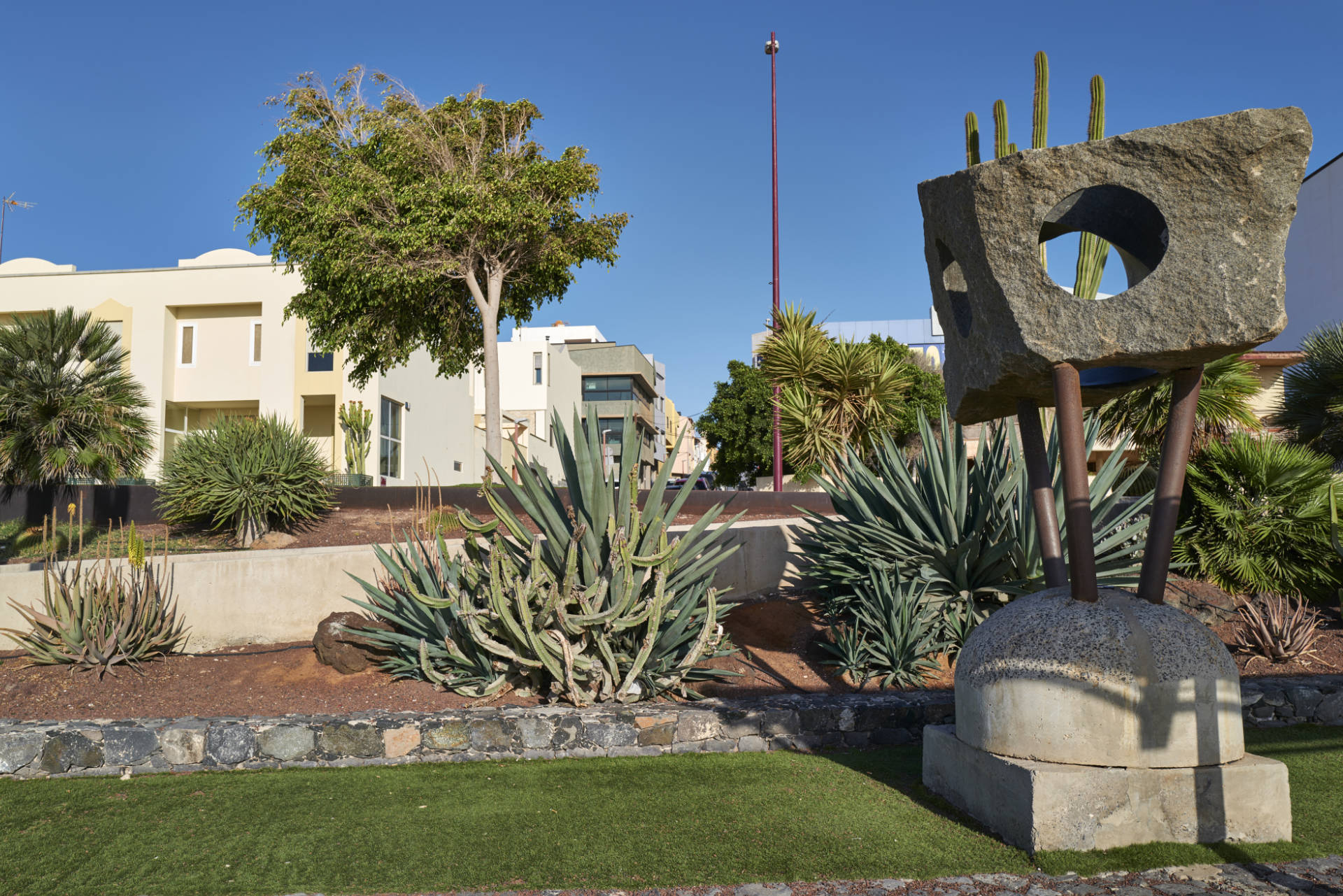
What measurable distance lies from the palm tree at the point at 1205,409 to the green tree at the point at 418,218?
10.0m

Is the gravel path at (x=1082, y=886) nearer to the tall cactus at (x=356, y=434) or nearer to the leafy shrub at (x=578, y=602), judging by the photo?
the leafy shrub at (x=578, y=602)

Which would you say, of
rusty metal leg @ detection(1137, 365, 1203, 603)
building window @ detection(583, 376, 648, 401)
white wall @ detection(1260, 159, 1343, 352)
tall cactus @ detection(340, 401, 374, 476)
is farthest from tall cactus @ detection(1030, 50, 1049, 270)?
building window @ detection(583, 376, 648, 401)

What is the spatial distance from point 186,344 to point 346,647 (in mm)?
21508

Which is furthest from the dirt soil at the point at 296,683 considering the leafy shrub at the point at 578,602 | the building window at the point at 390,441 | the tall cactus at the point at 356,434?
the building window at the point at 390,441

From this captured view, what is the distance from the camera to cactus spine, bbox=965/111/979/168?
555 centimetres

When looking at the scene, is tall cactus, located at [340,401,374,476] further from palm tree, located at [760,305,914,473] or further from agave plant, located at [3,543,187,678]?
agave plant, located at [3,543,187,678]

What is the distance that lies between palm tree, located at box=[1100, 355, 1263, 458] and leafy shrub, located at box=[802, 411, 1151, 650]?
2822 millimetres

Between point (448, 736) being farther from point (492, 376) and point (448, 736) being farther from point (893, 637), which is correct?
point (492, 376)

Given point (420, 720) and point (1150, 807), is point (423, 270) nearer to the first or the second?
point (420, 720)

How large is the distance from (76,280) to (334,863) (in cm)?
2723

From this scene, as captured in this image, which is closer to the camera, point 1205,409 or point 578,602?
point 578,602

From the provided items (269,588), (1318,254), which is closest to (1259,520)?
(269,588)

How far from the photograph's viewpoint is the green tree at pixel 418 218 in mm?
16406

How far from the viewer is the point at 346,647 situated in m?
7.75
